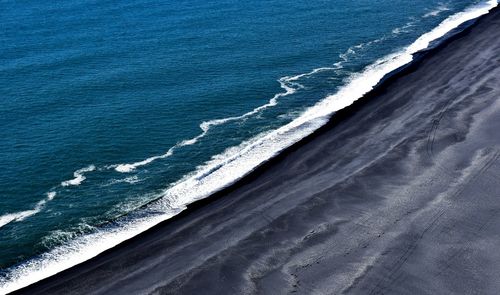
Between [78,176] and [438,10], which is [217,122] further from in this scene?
[438,10]

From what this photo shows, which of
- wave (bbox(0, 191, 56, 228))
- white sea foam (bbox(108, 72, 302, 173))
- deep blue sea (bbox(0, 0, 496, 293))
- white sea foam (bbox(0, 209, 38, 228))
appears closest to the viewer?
white sea foam (bbox(0, 209, 38, 228))

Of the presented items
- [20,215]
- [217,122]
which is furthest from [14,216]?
[217,122]

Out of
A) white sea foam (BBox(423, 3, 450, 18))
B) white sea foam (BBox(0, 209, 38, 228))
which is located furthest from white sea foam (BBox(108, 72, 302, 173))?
white sea foam (BBox(423, 3, 450, 18))

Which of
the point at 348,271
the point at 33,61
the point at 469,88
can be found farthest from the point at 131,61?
the point at 348,271

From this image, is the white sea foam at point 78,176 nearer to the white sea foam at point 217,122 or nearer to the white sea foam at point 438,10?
the white sea foam at point 217,122

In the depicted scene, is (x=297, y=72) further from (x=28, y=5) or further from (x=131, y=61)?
(x=28, y=5)

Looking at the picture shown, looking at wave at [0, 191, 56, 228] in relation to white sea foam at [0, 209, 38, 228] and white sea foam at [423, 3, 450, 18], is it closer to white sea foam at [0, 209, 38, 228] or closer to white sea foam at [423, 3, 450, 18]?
white sea foam at [0, 209, 38, 228]
